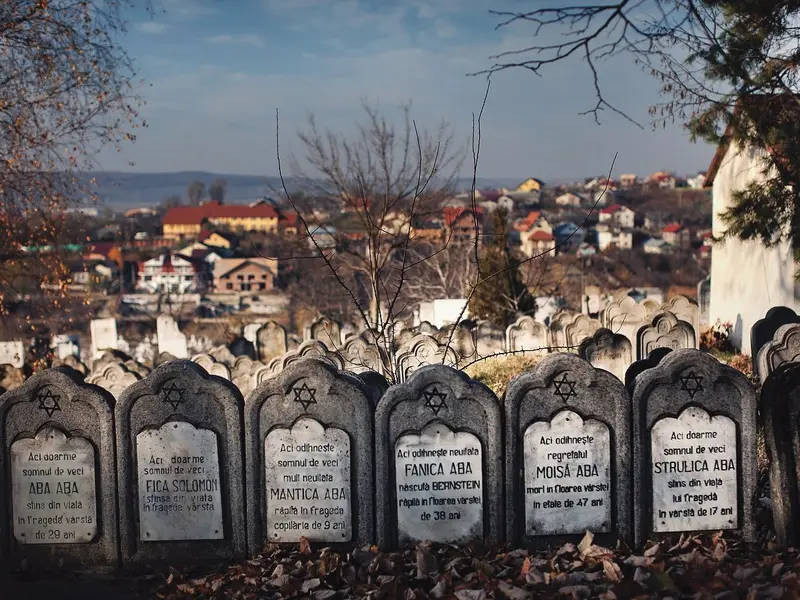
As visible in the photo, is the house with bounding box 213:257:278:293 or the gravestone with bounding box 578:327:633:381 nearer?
the gravestone with bounding box 578:327:633:381

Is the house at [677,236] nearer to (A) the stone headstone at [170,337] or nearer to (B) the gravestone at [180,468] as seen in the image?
(A) the stone headstone at [170,337]

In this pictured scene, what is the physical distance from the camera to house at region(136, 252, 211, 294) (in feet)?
219

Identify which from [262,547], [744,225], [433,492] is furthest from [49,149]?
[744,225]

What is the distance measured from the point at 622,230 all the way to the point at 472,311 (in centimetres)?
5281

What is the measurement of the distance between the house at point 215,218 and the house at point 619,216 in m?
35.8

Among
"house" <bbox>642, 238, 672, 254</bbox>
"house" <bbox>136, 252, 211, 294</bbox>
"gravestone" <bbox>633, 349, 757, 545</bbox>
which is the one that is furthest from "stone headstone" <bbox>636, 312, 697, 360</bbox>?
"house" <bbox>136, 252, 211, 294</bbox>

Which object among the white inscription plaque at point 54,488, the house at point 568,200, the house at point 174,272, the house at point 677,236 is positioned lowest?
the white inscription plaque at point 54,488

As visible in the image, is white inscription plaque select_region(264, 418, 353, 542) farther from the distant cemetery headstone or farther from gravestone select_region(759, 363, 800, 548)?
the distant cemetery headstone

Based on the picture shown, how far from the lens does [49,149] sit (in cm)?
849

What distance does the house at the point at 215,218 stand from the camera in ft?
301

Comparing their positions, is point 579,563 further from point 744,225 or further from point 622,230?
point 622,230

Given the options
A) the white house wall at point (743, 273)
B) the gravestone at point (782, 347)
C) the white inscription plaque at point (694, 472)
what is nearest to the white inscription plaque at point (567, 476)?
the white inscription plaque at point (694, 472)

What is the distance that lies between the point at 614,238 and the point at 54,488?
6645cm

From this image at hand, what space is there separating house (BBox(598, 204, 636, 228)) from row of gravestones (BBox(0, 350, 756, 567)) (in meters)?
70.0
